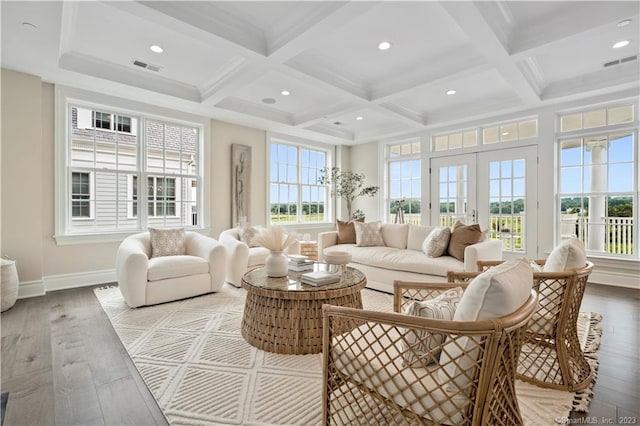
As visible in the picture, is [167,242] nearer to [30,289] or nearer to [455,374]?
[30,289]

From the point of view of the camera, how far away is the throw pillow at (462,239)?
3439 mm

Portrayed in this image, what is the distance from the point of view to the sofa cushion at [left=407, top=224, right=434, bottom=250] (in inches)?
164

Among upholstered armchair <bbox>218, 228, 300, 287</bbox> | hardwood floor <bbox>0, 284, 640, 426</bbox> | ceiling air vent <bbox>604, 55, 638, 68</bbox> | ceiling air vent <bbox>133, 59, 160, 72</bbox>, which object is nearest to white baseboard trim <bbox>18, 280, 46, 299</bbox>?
hardwood floor <bbox>0, 284, 640, 426</bbox>

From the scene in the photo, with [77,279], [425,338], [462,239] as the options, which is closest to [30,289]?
[77,279]

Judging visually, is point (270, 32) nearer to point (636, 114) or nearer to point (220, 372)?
point (220, 372)

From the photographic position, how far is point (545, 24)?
9.46 ft

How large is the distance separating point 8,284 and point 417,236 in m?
4.55

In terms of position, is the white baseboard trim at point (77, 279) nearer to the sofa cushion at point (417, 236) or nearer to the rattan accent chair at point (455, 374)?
the sofa cushion at point (417, 236)

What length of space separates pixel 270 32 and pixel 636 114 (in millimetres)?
4881

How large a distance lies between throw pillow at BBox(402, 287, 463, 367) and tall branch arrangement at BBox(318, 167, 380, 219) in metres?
5.70

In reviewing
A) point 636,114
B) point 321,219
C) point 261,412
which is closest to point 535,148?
point 636,114

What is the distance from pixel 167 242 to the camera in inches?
150

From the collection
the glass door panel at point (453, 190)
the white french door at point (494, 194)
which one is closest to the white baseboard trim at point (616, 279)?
the white french door at point (494, 194)

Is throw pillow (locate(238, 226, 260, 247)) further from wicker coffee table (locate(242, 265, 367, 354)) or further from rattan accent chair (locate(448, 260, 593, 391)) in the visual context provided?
rattan accent chair (locate(448, 260, 593, 391))
